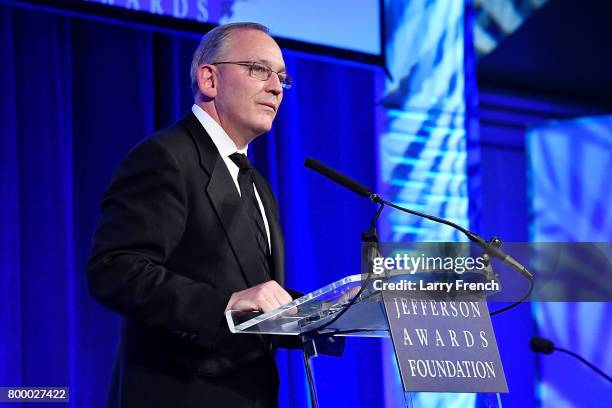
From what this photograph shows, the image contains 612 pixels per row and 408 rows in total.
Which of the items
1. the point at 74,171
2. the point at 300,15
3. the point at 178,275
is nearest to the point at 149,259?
the point at 178,275

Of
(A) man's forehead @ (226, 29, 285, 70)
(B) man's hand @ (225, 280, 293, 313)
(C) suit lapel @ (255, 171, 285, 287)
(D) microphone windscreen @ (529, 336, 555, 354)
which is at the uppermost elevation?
(A) man's forehead @ (226, 29, 285, 70)

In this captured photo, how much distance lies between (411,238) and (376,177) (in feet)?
1.22

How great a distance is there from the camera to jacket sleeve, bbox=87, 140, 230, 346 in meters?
1.69

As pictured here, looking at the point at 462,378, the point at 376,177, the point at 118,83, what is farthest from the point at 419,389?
the point at 376,177

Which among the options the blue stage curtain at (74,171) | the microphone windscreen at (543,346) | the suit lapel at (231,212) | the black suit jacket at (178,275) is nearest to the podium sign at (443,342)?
the black suit jacket at (178,275)

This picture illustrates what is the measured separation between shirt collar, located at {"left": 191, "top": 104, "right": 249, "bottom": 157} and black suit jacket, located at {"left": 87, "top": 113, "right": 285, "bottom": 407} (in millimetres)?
73

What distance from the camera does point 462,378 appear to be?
1.54 metres

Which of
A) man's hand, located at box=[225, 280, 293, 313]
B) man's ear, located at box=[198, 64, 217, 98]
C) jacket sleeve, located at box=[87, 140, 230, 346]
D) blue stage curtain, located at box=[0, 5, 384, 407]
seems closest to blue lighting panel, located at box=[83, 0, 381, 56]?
blue stage curtain, located at box=[0, 5, 384, 407]

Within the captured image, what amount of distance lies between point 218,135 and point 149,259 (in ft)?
1.57

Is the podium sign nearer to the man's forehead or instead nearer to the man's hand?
the man's hand

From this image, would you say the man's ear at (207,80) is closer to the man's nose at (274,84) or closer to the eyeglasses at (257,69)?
the eyeglasses at (257,69)

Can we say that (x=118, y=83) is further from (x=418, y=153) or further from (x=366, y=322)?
(x=366, y=322)

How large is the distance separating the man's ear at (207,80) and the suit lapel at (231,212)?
19cm

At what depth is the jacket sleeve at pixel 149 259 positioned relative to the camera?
1691 millimetres
